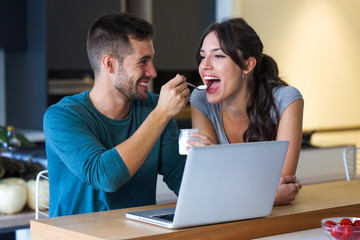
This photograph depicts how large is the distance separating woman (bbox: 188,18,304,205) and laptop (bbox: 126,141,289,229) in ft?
2.13

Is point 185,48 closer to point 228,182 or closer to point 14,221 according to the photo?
point 14,221

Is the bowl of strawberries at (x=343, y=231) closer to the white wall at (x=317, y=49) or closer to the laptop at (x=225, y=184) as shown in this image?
the laptop at (x=225, y=184)

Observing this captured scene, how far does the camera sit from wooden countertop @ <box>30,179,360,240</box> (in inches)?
58.1

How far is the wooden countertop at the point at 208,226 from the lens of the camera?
1475 millimetres

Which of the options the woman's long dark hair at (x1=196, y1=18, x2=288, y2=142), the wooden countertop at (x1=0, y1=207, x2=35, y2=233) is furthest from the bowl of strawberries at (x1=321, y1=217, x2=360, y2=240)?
the wooden countertop at (x1=0, y1=207, x2=35, y2=233)

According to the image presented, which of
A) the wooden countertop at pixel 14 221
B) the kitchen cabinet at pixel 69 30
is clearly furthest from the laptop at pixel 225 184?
the kitchen cabinet at pixel 69 30

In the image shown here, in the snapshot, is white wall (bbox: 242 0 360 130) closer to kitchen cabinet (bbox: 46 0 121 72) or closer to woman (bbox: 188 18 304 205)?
kitchen cabinet (bbox: 46 0 121 72)

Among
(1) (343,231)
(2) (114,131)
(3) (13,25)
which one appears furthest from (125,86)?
(3) (13,25)

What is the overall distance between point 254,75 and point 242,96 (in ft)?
0.38

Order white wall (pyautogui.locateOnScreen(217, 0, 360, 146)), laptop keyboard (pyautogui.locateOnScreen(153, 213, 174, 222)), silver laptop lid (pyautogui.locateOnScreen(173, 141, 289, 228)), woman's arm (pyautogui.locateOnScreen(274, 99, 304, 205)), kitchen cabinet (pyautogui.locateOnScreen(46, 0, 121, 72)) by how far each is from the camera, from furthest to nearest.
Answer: white wall (pyautogui.locateOnScreen(217, 0, 360, 146)), kitchen cabinet (pyautogui.locateOnScreen(46, 0, 121, 72)), woman's arm (pyautogui.locateOnScreen(274, 99, 304, 205)), laptop keyboard (pyautogui.locateOnScreen(153, 213, 174, 222)), silver laptop lid (pyautogui.locateOnScreen(173, 141, 289, 228))

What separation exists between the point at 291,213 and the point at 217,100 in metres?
0.73

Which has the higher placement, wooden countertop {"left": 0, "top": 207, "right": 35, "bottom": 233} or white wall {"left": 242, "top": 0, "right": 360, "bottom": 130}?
white wall {"left": 242, "top": 0, "right": 360, "bottom": 130}

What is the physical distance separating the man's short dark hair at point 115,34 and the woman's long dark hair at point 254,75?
0.34 meters

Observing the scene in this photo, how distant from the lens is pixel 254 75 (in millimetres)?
2490
